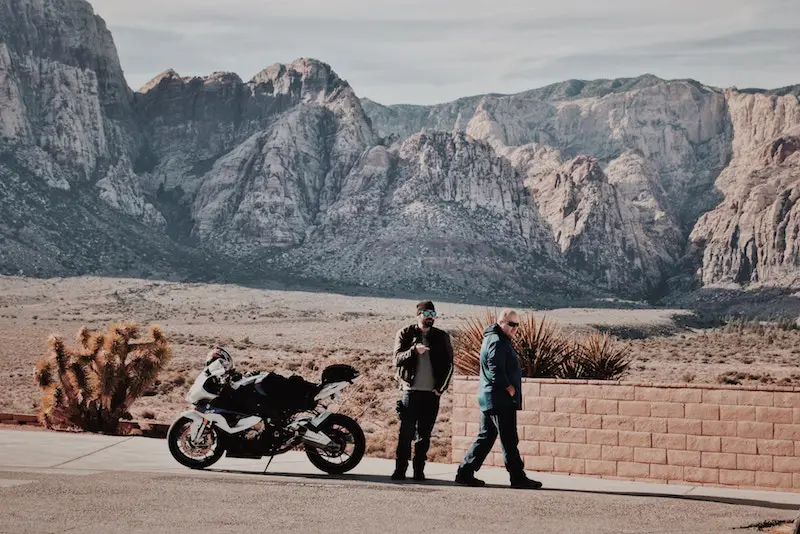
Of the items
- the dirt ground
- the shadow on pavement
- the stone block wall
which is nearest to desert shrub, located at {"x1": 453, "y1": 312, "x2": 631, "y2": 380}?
the dirt ground

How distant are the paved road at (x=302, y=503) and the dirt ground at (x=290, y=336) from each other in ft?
15.9

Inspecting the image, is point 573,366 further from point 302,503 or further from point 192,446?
point 302,503

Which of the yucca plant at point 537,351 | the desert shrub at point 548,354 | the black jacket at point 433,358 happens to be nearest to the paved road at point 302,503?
the black jacket at point 433,358

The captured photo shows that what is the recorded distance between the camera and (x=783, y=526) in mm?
10727

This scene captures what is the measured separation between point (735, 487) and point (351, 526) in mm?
5303

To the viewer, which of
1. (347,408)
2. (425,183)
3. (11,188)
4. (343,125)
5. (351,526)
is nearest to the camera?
(351,526)

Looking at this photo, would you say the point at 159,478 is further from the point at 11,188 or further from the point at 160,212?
the point at 160,212

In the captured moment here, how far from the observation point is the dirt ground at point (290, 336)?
39.4 meters

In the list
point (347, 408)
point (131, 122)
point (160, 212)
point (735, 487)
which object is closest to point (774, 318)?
point (160, 212)

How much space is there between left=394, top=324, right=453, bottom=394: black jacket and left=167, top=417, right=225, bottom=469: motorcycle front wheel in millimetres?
2186

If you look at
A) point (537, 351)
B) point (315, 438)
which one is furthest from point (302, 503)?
point (537, 351)

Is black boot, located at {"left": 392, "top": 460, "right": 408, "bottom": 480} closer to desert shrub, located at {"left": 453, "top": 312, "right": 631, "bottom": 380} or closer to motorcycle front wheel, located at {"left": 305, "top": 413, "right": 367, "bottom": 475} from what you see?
motorcycle front wheel, located at {"left": 305, "top": 413, "right": 367, "bottom": 475}

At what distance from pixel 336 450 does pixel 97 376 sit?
7.07 meters

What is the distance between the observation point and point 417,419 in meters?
13.5
